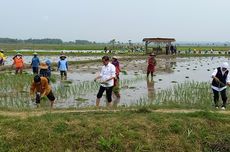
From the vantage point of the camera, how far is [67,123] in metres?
7.02

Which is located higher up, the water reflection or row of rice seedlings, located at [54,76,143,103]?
row of rice seedlings, located at [54,76,143,103]

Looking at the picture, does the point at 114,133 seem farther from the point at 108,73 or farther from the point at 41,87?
the point at 41,87

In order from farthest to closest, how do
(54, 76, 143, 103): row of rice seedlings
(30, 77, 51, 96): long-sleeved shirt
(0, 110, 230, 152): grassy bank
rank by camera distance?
(54, 76, 143, 103): row of rice seedlings
(30, 77, 51, 96): long-sleeved shirt
(0, 110, 230, 152): grassy bank

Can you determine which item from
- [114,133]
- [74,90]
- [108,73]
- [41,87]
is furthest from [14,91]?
[114,133]

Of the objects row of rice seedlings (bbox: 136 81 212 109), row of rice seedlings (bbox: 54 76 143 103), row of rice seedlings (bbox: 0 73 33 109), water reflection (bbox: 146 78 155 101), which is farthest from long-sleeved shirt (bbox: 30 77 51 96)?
water reflection (bbox: 146 78 155 101)

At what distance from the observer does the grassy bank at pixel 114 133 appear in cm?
657

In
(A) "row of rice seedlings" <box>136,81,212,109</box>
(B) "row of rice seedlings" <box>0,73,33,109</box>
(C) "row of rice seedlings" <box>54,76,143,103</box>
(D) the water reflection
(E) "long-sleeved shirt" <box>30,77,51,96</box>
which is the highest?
(E) "long-sleeved shirt" <box>30,77,51,96</box>

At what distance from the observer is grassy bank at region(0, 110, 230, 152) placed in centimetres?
657

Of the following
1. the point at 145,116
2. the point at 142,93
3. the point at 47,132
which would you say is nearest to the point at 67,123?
the point at 47,132

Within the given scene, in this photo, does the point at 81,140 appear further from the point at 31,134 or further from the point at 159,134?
the point at 159,134

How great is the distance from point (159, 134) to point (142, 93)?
23.7ft

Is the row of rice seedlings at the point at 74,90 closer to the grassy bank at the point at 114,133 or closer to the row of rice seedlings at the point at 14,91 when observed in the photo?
the row of rice seedlings at the point at 14,91

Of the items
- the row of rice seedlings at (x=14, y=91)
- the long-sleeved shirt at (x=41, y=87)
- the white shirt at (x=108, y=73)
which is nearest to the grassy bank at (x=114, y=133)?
the long-sleeved shirt at (x=41, y=87)

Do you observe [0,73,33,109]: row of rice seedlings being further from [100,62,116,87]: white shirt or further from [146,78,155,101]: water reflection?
[146,78,155,101]: water reflection
